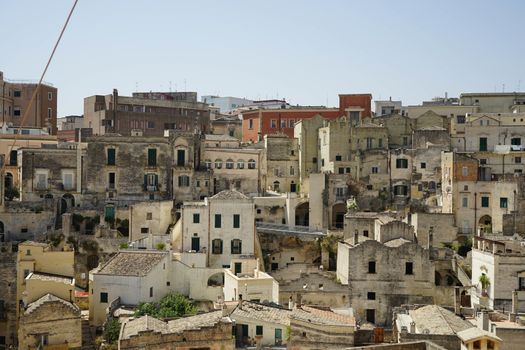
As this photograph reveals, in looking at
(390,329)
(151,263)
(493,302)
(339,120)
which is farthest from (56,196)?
(493,302)

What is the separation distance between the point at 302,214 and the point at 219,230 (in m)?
8.63

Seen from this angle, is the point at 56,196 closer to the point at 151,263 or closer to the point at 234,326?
the point at 151,263

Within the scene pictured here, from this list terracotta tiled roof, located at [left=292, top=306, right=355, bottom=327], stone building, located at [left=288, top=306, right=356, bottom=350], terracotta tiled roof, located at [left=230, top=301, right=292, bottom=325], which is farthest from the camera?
terracotta tiled roof, located at [left=230, top=301, right=292, bottom=325]

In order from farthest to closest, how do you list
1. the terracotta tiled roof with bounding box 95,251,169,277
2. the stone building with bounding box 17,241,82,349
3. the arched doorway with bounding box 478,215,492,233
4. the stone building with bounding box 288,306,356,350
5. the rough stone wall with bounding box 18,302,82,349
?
1. the arched doorway with bounding box 478,215,492,233
2. the terracotta tiled roof with bounding box 95,251,169,277
3. the stone building with bounding box 17,241,82,349
4. the rough stone wall with bounding box 18,302,82,349
5. the stone building with bounding box 288,306,356,350

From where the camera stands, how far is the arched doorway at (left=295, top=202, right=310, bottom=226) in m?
54.4

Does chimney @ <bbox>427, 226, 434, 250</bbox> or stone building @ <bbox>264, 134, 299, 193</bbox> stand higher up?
stone building @ <bbox>264, 134, 299, 193</bbox>

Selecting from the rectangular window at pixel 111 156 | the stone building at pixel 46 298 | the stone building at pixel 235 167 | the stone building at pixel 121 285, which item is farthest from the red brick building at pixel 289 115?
the stone building at pixel 46 298

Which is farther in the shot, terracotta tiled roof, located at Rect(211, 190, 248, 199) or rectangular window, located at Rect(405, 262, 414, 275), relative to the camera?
terracotta tiled roof, located at Rect(211, 190, 248, 199)

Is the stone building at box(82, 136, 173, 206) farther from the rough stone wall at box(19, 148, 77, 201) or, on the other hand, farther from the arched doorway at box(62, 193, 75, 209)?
the rough stone wall at box(19, 148, 77, 201)

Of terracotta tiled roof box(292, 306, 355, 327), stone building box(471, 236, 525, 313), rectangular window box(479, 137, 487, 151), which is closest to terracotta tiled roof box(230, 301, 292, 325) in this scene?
terracotta tiled roof box(292, 306, 355, 327)

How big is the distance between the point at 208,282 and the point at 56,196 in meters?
14.8

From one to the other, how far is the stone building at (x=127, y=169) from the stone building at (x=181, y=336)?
19.7m

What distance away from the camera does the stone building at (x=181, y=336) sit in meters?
35.2

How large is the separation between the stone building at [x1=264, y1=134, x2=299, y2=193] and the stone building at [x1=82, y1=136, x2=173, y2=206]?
862 cm
